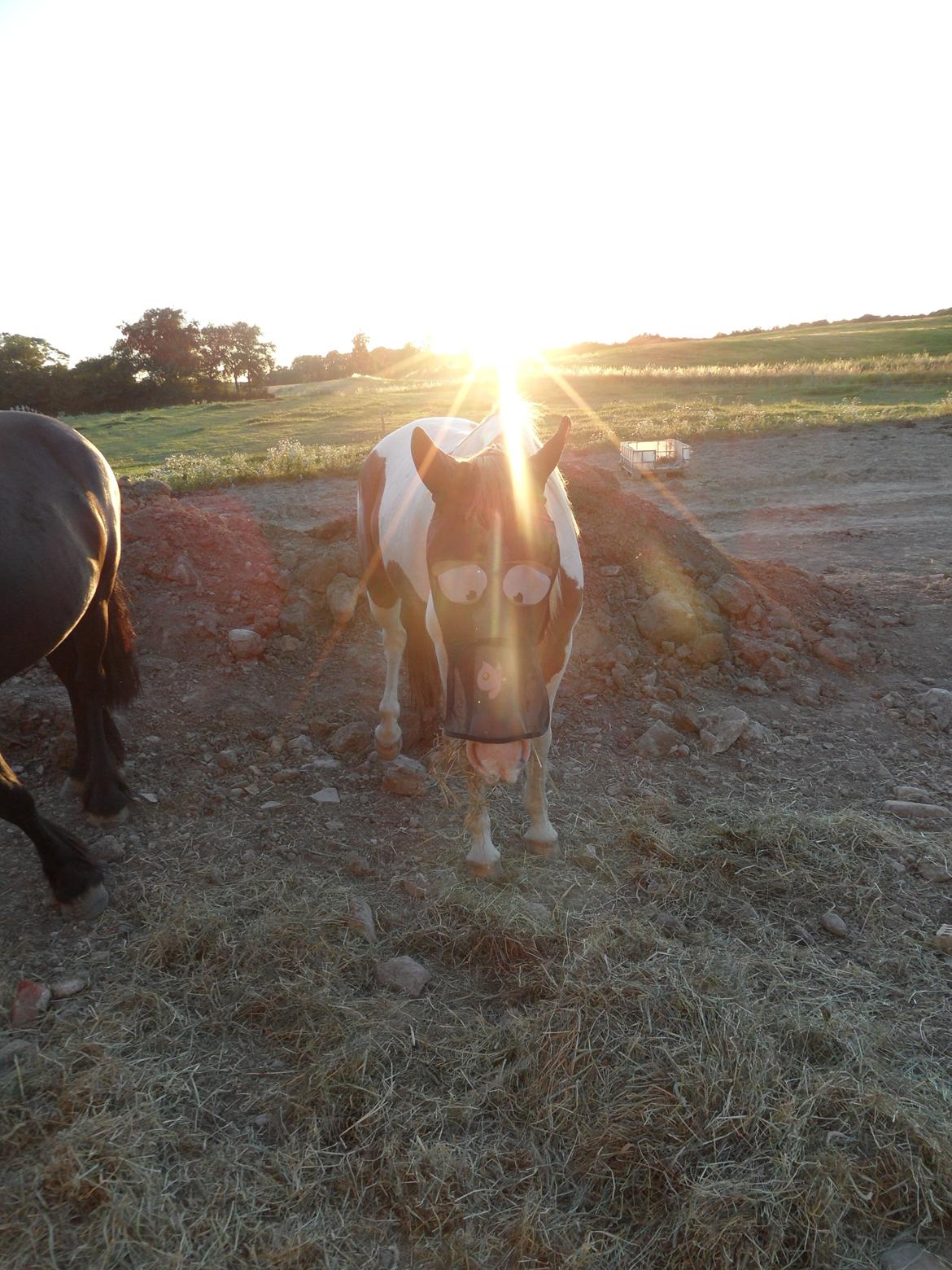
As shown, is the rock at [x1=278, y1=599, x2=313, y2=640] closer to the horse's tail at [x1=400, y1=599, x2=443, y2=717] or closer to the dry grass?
the horse's tail at [x1=400, y1=599, x2=443, y2=717]

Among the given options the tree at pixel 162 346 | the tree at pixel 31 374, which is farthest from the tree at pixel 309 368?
the tree at pixel 31 374

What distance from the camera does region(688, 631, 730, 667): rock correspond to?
521cm

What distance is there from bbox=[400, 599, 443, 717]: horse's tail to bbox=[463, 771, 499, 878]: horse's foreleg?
0.79 m

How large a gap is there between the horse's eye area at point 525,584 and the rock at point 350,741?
87.2 inches

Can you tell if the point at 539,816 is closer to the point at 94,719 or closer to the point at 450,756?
the point at 450,756

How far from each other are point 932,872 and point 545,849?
175cm

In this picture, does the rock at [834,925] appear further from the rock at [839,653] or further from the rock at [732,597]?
the rock at [732,597]

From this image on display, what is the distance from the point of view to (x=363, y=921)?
3.14 m

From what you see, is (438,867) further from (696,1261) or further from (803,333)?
(803,333)

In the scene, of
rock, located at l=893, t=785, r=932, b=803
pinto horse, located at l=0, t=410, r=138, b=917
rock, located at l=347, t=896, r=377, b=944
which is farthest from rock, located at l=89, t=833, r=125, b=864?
rock, located at l=893, t=785, r=932, b=803

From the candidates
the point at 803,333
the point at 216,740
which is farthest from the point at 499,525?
the point at 803,333

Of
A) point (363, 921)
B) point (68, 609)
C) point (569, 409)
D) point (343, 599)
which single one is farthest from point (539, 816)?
point (569, 409)

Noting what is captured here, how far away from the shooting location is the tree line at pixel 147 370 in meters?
46.1

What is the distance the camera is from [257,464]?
13.4m
